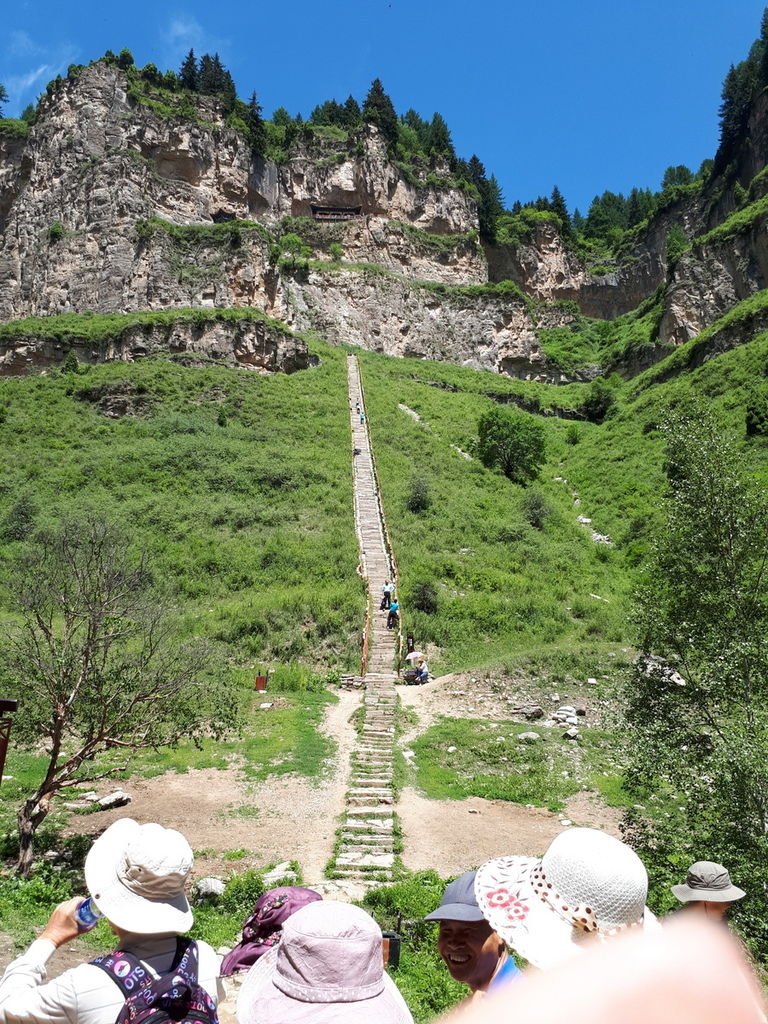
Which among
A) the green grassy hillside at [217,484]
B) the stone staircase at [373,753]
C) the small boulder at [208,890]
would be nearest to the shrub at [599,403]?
the green grassy hillside at [217,484]

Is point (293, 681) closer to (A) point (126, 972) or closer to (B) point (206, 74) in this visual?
(A) point (126, 972)

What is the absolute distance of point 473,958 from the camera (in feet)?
8.92

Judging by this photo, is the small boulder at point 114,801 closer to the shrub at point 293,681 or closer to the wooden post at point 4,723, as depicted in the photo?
the wooden post at point 4,723

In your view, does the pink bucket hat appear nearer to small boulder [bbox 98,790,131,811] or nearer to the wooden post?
the wooden post

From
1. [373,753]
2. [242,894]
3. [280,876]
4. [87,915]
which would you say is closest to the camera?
[87,915]

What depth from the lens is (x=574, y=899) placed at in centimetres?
224

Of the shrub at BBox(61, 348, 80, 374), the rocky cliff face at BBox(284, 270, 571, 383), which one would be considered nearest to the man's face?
the shrub at BBox(61, 348, 80, 374)

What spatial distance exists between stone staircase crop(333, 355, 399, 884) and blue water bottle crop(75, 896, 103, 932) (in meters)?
6.64

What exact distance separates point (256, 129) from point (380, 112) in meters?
16.2

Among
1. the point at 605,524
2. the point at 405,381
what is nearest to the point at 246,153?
the point at 405,381

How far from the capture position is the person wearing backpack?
2.29 metres

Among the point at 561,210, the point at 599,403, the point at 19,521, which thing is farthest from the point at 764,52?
the point at 19,521

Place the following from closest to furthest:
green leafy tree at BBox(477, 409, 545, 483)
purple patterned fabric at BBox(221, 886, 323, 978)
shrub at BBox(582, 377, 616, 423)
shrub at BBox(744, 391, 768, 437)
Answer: purple patterned fabric at BBox(221, 886, 323, 978) < shrub at BBox(744, 391, 768, 437) < green leafy tree at BBox(477, 409, 545, 483) < shrub at BBox(582, 377, 616, 423)

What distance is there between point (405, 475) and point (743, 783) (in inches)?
1110
